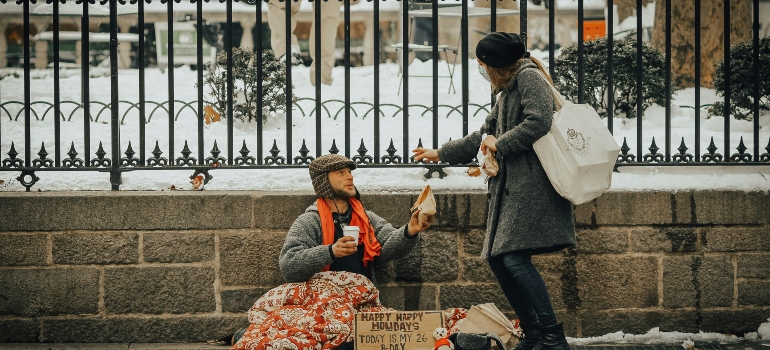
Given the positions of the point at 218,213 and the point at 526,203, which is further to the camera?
the point at 218,213

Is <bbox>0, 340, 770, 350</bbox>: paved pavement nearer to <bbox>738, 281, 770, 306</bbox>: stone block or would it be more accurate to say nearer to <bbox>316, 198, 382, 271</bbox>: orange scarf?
<bbox>738, 281, 770, 306</bbox>: stone block

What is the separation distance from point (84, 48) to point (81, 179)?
0.87 m

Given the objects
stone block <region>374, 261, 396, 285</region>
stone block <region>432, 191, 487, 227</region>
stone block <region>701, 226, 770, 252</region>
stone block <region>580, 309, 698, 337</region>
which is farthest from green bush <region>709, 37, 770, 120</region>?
stone block <region>374, 261, 396, 285</region>

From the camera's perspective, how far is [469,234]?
6.48 metres

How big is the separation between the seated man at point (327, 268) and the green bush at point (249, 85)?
44.1 inches

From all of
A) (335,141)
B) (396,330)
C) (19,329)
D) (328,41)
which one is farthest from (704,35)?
(19,329)

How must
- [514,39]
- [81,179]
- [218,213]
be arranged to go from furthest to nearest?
[81,179]
[218,213]
[514,39]

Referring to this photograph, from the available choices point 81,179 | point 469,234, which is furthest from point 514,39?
point 81,179

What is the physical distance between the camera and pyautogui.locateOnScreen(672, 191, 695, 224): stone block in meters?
6.50

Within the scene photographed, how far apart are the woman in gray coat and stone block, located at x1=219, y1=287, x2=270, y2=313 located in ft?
5.45

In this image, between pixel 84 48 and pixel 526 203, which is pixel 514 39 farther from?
pixel 84 48

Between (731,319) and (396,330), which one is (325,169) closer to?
(396,330)

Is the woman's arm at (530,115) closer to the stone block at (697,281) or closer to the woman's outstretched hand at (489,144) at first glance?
the woman's outstretched hand at (489,144)

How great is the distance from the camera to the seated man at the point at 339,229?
5.86 meters
